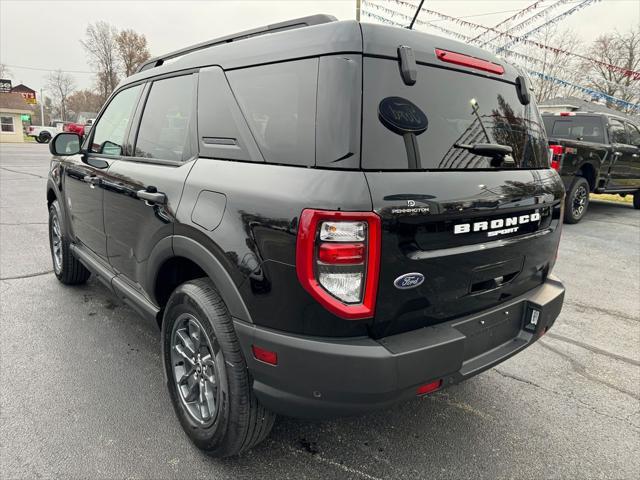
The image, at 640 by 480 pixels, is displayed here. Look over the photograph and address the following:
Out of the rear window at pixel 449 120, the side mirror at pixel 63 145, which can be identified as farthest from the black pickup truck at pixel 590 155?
the side mirror at pixel 63 145

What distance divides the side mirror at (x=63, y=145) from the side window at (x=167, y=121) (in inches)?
51.8

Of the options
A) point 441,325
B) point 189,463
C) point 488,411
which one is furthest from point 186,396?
point 488,411

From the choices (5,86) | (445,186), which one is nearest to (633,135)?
(445,186)

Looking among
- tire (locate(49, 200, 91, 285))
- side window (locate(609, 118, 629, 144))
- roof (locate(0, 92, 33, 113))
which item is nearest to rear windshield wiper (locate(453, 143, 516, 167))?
tire (locate(49, 200, 91, 285))

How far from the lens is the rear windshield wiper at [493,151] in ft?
6.61

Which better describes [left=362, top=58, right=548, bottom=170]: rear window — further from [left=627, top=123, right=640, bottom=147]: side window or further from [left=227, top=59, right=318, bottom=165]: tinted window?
[left=627, top=123, right=640, bottom=147]: side window

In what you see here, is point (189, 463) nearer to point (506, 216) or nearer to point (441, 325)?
point (441, 325)

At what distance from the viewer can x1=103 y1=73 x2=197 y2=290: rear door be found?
2.33 meters

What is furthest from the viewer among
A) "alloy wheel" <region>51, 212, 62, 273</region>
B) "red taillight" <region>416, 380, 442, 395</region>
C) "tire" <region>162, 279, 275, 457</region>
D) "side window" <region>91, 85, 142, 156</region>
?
"alloy wheel" <region>51, 212, 62, 273</region>

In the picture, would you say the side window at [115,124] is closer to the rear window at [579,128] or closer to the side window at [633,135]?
the rear window at [579,128]

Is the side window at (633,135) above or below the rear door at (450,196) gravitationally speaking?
above

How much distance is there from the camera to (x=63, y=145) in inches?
150

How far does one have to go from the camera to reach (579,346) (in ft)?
11.6

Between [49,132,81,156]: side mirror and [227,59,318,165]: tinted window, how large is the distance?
2.44 m
